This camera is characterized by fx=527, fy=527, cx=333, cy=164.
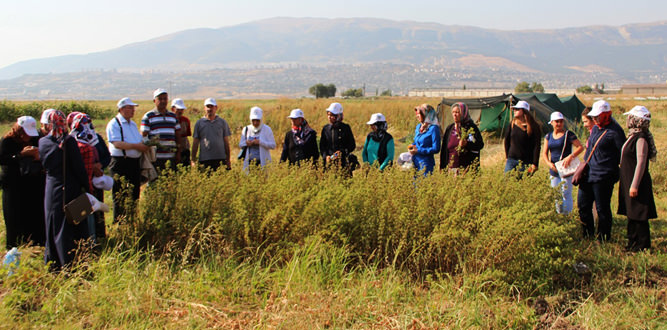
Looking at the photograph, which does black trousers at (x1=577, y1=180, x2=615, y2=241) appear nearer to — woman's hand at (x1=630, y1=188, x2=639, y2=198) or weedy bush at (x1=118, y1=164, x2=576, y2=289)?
woman's hand at (x1=630, y1=188, x2=639, y2=198)

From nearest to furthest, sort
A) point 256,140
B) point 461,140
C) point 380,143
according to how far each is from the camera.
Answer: point 461,140 → point 380,143 → point 256,140

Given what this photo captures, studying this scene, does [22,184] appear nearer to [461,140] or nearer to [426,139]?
[426,139]

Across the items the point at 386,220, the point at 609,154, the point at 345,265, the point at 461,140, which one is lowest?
the point at 345,265

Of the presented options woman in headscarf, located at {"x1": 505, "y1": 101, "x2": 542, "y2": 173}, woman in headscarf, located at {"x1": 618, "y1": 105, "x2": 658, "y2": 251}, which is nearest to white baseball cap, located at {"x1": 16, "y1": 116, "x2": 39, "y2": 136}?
woman in headscarf, located at {"x1": 505, "y1": 101, "x2": 542, "y2": 173}

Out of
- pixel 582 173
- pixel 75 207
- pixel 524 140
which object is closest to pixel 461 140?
pixel 524 140

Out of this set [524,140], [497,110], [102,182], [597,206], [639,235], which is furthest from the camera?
[497,110]

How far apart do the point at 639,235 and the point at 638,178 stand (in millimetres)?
591

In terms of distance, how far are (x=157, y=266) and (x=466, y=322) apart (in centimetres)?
237

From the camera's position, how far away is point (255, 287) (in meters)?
4.06

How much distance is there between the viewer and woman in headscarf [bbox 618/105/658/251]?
5.07 metres

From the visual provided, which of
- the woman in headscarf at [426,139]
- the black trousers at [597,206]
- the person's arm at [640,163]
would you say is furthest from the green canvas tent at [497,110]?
the person's arm at [640,163]

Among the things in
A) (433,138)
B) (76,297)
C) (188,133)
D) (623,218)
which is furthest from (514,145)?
(76,297)

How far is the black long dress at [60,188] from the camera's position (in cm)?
434

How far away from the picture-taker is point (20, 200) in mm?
5328
